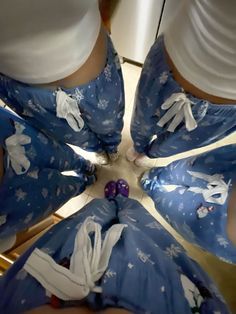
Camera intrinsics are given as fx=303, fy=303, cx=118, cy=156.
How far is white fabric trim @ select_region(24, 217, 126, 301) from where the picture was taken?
0.43 meters

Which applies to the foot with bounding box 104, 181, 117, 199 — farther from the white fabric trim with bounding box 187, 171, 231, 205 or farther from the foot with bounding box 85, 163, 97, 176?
the white fabric trim with bounding box 187, 171, 231, 205

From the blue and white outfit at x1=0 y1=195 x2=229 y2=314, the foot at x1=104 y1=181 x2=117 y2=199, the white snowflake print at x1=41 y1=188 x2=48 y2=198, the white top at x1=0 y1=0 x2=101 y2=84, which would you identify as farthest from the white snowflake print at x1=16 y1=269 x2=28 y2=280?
the foot at x1=104 y1=181 x2=117 y2=199

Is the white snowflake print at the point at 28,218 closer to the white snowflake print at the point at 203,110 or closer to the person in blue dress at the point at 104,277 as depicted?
the person in blue dress at the point at 104,277

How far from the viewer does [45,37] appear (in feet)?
1.59

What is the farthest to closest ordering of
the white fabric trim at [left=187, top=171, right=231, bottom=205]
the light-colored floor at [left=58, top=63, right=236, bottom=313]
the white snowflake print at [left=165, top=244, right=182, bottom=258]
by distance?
the light-colored floor at [left=58, top=63, right=236, bottom=313] < the white fabric trim at [left=187, top=171, right=231, bottom=205] < the white snowflake print at [left=165, top=244, right=182, bottom=258]

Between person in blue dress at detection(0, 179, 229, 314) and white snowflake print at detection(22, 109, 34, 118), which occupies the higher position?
white snowflake print at detection(22, 109, 34, 118)

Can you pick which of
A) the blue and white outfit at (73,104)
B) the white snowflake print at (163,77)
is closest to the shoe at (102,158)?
the blue and white outfit at (73,104)

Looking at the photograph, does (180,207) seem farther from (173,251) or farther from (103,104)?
(103,104)

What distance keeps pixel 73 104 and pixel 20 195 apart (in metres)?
0.21

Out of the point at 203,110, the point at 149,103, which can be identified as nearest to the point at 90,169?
the point at 149,103

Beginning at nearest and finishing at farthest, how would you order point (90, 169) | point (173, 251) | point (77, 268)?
point (77, 268)
point (173, 251)
point (90, 169)

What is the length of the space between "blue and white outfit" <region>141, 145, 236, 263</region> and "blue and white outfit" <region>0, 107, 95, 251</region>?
30 cm

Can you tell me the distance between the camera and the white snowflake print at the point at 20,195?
60 centimetres

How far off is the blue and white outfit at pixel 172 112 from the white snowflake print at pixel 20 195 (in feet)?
1.10
